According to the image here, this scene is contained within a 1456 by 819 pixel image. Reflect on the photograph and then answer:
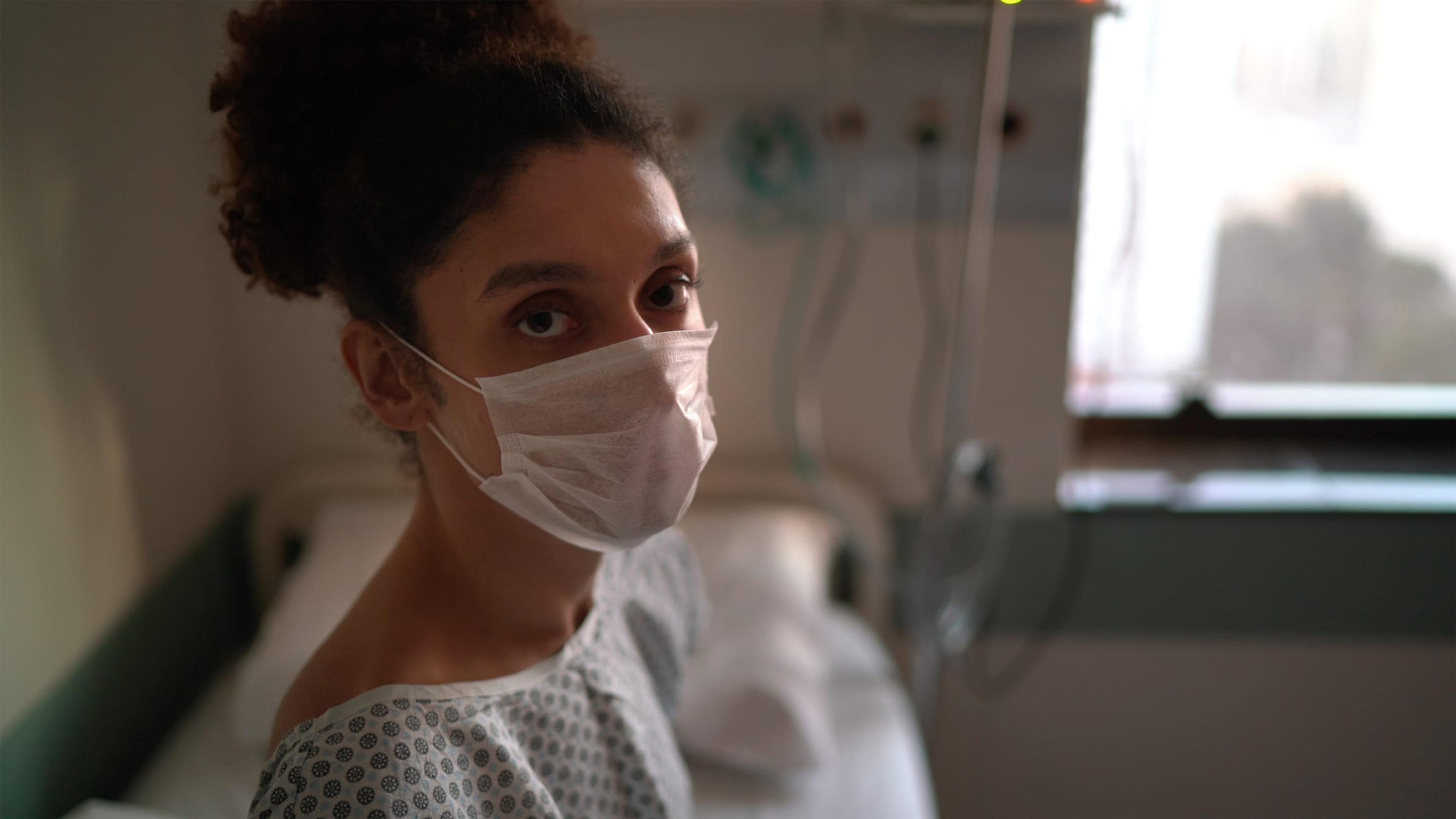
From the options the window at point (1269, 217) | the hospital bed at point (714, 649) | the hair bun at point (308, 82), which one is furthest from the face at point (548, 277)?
the window at point (1269, 217)

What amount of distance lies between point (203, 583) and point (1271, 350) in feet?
6.31

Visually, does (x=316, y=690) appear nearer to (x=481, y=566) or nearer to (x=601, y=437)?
(x=481, y=566)

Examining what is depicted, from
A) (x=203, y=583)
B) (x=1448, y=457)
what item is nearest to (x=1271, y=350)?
(x=1448, y=457)

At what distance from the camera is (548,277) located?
2.23 feet

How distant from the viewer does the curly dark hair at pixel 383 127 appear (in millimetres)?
688

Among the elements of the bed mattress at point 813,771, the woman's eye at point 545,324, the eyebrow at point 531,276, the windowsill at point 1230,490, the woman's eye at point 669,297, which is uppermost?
the eyebrow at point 531,276

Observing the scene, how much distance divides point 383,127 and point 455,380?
182mm

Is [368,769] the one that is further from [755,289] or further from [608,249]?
[755,289]

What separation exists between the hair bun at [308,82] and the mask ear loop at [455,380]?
0.35 feet

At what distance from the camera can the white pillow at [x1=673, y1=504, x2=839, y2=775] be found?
1446 mm

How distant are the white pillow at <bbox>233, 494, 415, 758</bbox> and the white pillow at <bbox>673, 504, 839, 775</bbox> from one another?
51cm

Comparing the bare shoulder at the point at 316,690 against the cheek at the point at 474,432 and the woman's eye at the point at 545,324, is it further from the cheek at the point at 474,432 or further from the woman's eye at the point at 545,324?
the woman's eye at the point at 545,324

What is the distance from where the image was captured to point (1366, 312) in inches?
75.8

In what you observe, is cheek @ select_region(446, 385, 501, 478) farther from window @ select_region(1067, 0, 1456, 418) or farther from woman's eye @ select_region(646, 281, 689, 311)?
window @ select_region(1067, 0, 1456, 418)
